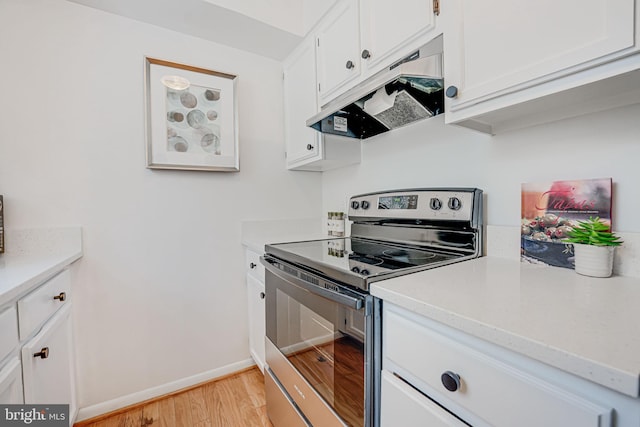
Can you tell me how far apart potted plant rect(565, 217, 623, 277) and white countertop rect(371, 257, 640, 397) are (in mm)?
31

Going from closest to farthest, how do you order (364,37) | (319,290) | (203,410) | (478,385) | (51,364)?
(478,385), (319,290), (51,364), (364,37), (203,410)

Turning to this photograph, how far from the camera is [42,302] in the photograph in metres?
1.07

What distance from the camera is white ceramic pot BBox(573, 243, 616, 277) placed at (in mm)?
773

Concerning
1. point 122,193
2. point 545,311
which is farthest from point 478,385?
point 122,193

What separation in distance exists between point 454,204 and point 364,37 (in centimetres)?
86

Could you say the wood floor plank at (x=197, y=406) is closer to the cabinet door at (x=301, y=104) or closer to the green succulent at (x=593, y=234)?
the cabinet door at (x=301, y=104)

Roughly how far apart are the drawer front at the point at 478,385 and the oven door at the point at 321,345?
83mm

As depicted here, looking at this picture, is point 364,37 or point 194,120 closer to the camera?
point 364,37

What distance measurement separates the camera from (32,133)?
1.38m

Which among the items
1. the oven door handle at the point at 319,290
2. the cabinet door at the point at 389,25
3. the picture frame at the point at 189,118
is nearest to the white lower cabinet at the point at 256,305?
the oven door handle at the point at 319,290

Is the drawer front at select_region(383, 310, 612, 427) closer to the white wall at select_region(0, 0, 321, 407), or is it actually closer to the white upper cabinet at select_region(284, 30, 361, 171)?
the white upper cabinet at select_region(284, 30, 361, 171)

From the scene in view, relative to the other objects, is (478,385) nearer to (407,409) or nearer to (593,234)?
(407,409)

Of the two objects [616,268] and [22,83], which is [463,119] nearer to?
[616,268]

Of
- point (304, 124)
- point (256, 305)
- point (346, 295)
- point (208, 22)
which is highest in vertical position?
point (208, 22)
